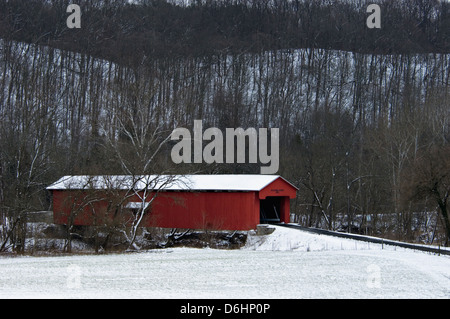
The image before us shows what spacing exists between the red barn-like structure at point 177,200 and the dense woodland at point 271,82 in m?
1.62

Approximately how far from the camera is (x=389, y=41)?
7031 cm

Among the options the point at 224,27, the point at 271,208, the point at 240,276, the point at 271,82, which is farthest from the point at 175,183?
the point at 224,27

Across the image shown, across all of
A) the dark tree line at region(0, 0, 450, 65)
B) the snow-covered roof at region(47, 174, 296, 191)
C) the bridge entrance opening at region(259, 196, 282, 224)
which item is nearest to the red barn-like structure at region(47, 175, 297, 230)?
the snow-covered roof at region(47, 174, 296, 191)

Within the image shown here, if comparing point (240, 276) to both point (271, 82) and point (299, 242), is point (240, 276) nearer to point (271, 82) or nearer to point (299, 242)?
point (299, 242)

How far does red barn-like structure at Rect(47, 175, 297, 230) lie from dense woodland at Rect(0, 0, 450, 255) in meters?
1.62

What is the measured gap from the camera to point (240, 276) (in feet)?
40.7

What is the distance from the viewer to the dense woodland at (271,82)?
3609cm

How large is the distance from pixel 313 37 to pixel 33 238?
5986 cm

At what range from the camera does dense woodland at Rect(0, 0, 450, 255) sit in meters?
36.1

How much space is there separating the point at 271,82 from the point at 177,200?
137 ft

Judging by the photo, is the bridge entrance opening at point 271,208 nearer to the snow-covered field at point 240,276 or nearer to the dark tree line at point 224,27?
Answer: the snow-covered field at point 240,276

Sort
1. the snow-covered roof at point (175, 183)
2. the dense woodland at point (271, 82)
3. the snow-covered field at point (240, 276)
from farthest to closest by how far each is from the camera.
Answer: the dense woodland at point (271, 82)
the snow-covered roof at point (175, 183)
the snow-covered field at point (240, 276)

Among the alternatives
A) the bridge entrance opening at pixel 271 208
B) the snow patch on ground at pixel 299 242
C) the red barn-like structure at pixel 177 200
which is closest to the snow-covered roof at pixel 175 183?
the red barn-like structure at pixel 177 200
